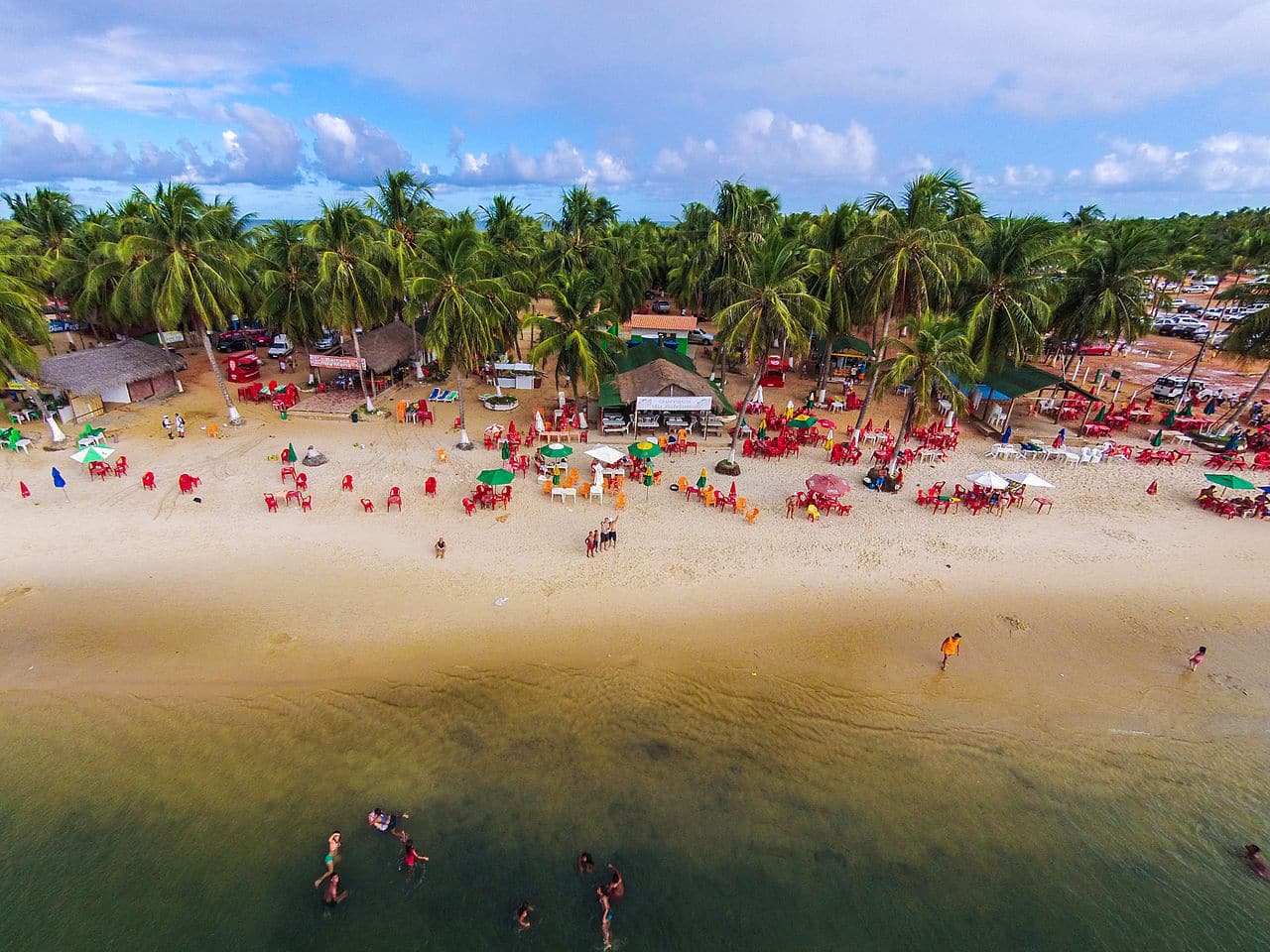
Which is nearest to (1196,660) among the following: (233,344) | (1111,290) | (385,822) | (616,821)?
(616,821)

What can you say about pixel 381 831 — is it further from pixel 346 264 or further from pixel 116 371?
pixel 116 371

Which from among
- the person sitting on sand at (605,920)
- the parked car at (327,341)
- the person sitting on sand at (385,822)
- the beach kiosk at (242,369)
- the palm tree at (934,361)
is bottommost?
the person sitting on sand at (605,920)

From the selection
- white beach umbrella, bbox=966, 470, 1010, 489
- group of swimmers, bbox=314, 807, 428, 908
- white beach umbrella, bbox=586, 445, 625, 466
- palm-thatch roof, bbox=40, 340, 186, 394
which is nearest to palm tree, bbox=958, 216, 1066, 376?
white beach umbrella, bbox=966, 470, 1010, 489

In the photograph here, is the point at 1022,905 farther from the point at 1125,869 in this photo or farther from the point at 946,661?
the point at 946,661

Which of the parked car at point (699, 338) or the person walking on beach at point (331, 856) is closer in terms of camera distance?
the person walking on beach at point (331, 856)

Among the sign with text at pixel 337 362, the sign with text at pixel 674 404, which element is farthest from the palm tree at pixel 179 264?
the sign with text at pixel 674 404

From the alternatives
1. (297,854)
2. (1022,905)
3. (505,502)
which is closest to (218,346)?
(505,502)

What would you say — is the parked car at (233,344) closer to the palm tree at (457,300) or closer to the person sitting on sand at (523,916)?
the palm tree at (457,300)
